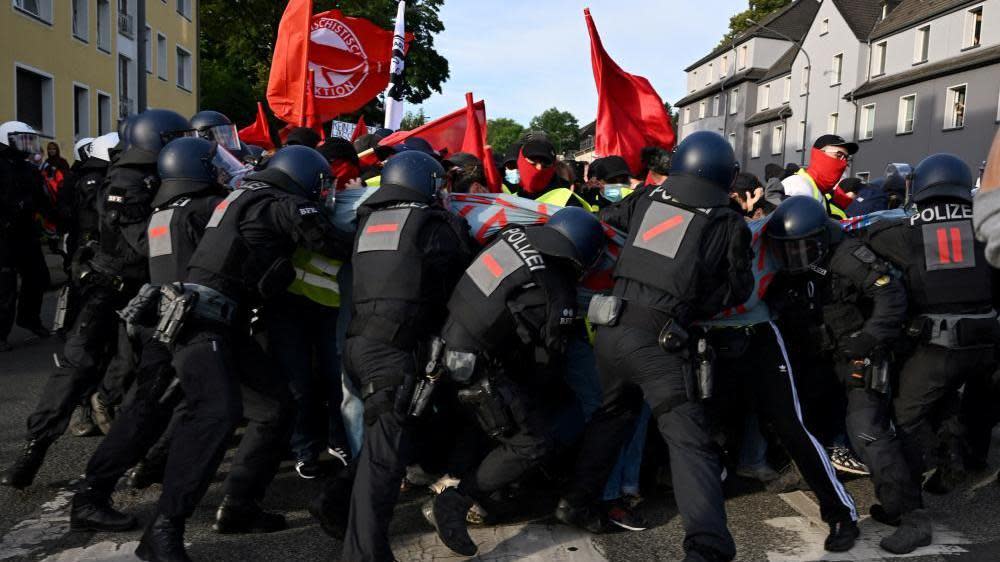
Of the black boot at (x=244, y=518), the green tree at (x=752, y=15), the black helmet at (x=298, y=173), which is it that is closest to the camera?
the black boot at (x=244, y=518)

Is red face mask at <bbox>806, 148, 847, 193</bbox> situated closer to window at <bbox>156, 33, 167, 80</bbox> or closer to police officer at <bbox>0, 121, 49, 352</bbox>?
police officer at <bbox>0, 121, 49, 352</bbox>

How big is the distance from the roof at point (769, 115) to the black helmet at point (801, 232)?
4368 cm

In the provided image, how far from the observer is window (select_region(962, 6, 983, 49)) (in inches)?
1189

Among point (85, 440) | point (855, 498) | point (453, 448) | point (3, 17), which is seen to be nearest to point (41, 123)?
point (3, 17)

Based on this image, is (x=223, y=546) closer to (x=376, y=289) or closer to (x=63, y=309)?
(x=376, y=289)

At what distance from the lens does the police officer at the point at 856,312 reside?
13.6ft

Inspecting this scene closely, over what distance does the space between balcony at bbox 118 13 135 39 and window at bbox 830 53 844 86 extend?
31.6 meters

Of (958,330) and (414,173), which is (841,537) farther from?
(414,173)

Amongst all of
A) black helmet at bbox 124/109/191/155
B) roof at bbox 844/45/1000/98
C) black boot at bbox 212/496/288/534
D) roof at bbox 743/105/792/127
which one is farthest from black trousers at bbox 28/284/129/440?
roof at bbox 743/105/792/127

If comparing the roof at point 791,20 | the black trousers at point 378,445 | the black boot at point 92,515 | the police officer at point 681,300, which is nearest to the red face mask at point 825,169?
the police officer at point 681,300

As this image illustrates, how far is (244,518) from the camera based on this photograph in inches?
160

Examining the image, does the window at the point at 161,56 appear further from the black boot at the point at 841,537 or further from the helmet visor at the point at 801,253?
the black boot at the point at 841,537

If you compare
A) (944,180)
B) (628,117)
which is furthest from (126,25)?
(944,180)

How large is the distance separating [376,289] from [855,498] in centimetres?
305
